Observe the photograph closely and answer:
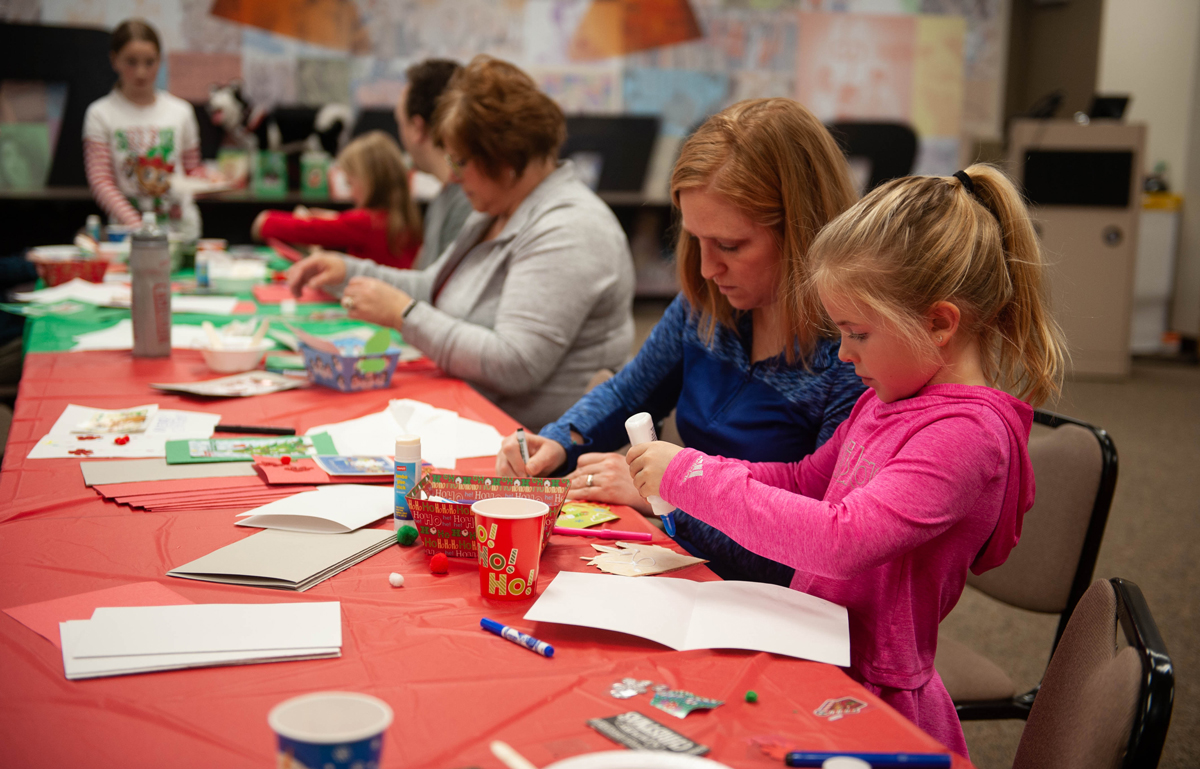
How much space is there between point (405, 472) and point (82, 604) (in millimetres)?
365

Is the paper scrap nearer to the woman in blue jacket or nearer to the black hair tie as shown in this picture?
the woman in blue jacket

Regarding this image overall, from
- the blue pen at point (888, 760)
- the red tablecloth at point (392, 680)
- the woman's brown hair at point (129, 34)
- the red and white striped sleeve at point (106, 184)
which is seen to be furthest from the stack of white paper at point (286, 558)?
the woman's brown hair at point (129, 34)

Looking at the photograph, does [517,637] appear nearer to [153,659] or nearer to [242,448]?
[153,659]

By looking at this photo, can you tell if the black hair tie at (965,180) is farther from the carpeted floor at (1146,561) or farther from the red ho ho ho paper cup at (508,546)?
the red ho ho ho paper cup at (508,546)

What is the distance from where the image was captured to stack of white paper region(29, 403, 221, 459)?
1.33m

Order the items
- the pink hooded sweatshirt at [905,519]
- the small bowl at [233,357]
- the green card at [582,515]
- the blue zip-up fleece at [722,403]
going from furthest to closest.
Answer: the small bowl at [233,357]
the blue zip-up fleece at [722,403]
the green card at [582,515]
the pink hooded sweatshirt at [905,519]

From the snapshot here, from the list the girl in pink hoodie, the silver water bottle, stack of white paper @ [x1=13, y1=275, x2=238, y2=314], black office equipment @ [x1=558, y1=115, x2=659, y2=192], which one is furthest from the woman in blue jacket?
black office equipment @ [x1=558, y1=115, x2=659, y2=192]

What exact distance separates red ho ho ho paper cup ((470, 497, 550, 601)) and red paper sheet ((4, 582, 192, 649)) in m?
0.29

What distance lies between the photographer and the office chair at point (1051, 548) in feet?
4.36

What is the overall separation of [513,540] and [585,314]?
3.52 ft

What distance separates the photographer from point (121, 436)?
1.39 metres

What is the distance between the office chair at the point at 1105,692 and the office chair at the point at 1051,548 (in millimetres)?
405

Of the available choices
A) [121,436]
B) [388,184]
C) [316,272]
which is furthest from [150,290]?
[388,184]

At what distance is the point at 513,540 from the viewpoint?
0.90 meters
